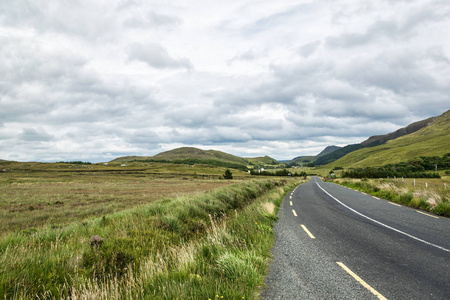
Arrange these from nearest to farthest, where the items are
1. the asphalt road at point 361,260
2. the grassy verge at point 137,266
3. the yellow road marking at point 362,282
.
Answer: the grassy verge at point 137,266
the yellow road marking at point 362,282
the asphalt road at point 361,260

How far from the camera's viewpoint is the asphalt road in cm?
468

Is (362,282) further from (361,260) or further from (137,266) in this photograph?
(137,266)

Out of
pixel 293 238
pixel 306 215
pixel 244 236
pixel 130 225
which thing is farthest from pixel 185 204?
pixel 306 215

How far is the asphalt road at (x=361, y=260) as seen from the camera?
15.3 feet

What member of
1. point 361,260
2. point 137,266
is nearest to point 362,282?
point 361,260

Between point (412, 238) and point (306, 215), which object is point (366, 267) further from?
point (306, 215)

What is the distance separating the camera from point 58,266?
5031 mm

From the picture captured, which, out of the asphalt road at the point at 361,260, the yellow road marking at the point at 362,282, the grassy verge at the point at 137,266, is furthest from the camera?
the asphalt road at the point at 361,260

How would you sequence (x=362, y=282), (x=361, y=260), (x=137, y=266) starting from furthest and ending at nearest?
1. (x=361, y=260)
2. (x=137, y=266)
3. (x=362, y=282)

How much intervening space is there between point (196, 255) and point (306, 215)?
9333 mm

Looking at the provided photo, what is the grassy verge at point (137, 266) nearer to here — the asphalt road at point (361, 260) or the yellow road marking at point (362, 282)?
the asphalt road at point (361, 260)

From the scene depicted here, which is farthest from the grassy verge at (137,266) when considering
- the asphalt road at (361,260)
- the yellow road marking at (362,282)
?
the yellow road marking at (362,282)

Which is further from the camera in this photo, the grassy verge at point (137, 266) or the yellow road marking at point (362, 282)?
the yellow road marking at point (362, 282)

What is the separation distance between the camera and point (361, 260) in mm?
6316
